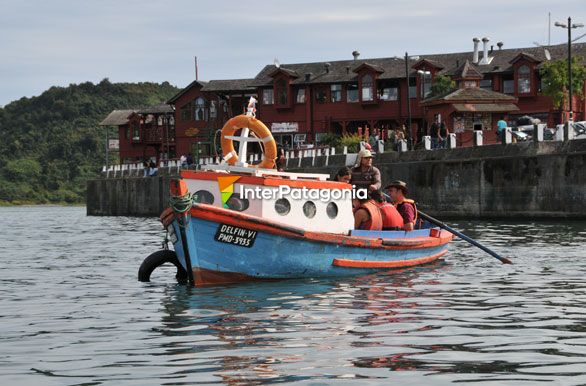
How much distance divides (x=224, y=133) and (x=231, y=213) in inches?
98.6

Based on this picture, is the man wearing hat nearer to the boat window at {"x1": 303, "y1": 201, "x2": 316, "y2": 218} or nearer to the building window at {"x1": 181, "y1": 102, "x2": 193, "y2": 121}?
the boat window at {"x1": 303, "y1": 201, "x2": 316, "y2": 218}

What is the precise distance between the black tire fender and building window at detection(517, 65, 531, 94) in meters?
54.4

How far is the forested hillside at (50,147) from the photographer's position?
165750 mm

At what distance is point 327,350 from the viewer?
13.8 metres

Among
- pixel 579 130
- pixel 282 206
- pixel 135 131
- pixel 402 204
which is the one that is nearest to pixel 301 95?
pixel 135 131

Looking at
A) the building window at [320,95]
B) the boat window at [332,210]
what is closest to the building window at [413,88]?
the building window at [320,95]

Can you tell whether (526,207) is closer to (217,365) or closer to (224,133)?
(224,133)

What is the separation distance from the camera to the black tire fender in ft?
72.2

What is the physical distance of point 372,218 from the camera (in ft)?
77.5

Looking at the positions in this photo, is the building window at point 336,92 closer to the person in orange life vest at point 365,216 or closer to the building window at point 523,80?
the building window at point 523,80

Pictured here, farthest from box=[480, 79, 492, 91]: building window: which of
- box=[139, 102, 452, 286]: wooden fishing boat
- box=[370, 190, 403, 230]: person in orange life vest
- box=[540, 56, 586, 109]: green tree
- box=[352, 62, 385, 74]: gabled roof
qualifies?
box=[139, 102, 452, 286]: wooden fishing boat

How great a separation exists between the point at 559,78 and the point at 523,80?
6207 mm

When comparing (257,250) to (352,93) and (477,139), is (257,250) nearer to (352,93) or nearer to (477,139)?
(477,139)

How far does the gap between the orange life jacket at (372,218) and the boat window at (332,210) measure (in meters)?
1.32
